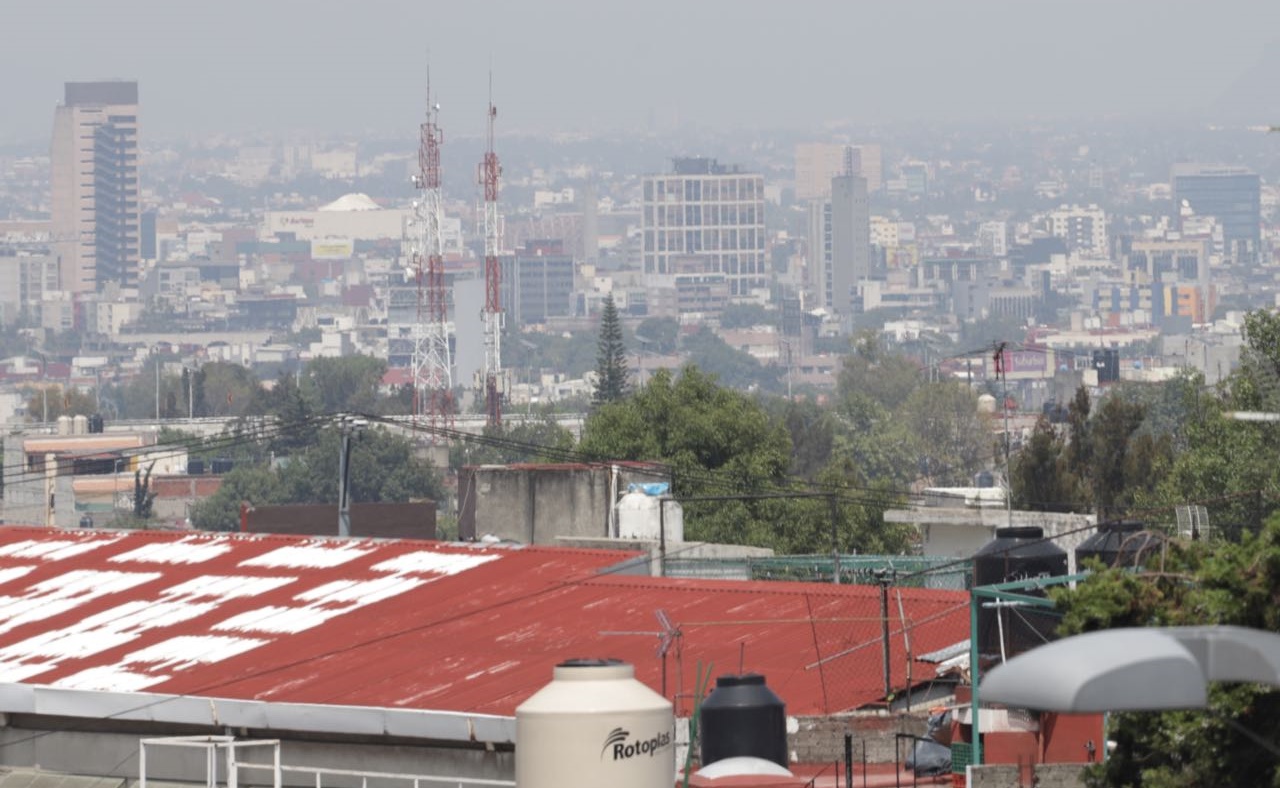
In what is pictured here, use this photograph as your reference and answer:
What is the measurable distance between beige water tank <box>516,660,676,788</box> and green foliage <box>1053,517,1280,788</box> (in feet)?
7.61

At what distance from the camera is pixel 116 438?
534ft

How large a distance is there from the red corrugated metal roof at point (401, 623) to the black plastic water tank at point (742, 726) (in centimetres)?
377

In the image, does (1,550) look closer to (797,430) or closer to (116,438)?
(797,430)

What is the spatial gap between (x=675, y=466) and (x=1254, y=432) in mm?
14115

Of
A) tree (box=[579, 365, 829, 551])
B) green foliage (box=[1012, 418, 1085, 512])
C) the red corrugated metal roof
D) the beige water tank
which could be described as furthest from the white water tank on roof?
green foliage (box=[1012, 418, 1085, 512])

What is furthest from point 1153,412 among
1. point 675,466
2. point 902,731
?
point 902,731

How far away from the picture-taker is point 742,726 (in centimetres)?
1719

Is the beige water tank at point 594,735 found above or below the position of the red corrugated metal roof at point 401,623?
above

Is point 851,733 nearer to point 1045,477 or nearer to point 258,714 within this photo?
point 258,714

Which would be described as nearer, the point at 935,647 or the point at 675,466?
the point at 935,647

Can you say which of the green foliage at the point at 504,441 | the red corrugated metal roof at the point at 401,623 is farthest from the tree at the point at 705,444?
the green foliage at the point at 504,441

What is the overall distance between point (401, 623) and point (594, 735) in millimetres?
11180

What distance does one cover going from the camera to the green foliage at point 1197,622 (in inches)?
540

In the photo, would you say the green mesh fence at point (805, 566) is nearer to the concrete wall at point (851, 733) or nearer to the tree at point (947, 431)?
the concrete wall at point (851, 733)
